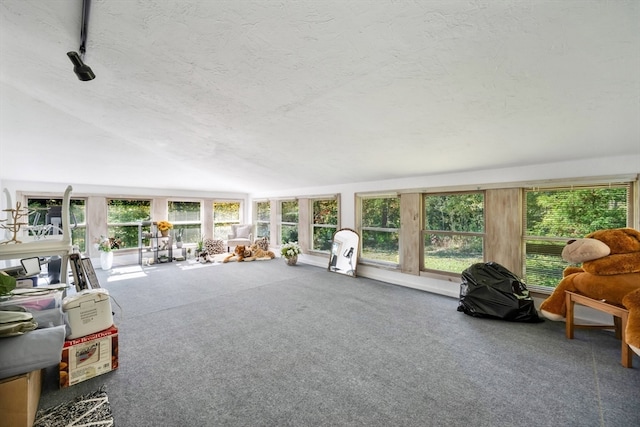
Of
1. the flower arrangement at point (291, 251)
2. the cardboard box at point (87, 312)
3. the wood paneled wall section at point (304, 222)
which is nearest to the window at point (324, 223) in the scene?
the wood paneled wall section at point (304, 222)

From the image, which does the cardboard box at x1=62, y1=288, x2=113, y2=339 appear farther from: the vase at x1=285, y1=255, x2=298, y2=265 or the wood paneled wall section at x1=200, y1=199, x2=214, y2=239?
the wood paneled wall section at x1=200, y1=199, x2=214, y2=239

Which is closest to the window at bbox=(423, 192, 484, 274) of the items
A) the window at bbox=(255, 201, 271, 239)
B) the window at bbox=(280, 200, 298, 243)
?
the window at bbox=(280, 200, 298, 243)

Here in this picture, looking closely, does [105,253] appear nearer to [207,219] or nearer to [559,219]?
[207,219]

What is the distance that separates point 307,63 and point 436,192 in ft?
10.2

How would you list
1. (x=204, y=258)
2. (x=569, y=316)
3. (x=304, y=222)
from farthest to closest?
1. (x=204, y=258)
2. (x=304, y=222)
3. (x=569, y=316)

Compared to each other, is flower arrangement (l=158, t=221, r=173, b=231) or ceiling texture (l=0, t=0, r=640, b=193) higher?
ceiling texture (l=0, t=0, r=640, b=193)

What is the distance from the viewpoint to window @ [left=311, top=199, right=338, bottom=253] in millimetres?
5922

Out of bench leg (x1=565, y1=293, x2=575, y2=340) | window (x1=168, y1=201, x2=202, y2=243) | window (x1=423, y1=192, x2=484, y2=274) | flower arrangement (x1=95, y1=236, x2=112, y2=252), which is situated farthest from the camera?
window (x1=168, y1=201, x2=202, y2=243)

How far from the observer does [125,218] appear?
21.9ft

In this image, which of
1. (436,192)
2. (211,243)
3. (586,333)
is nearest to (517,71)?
(436,192)

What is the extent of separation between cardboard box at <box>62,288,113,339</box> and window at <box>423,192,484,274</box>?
4.26 metres

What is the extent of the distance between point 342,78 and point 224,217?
23.6ft

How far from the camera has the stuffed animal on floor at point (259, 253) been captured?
7066mm

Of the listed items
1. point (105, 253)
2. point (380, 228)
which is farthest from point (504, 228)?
point (105, 253)
